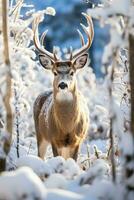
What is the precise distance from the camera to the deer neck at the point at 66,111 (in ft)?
31.0

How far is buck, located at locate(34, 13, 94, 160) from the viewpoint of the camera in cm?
927

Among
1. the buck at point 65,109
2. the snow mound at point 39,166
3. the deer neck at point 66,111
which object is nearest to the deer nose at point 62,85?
the buck at point 65,109

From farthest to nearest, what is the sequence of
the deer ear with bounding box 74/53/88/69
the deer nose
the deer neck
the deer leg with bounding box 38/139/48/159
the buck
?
1. the deer leg with bounding box 38/139/48/159
2. the deer ear with bounding box 74/53/88/69
3. the deer neck
4. the buck
5. the deer nose

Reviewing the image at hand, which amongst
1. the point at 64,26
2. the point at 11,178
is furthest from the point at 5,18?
the point at 64,26

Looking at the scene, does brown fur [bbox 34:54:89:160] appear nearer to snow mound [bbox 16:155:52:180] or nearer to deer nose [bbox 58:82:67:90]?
deer nose [bbox 58:82:67:90]

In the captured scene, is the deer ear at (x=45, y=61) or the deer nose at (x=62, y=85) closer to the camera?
the deer nose at (x=62, y=85)

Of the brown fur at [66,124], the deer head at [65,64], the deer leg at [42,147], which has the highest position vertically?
the deer head at [65,64]

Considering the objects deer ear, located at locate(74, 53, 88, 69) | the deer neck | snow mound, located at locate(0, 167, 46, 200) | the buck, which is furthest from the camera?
deer ear, located at locate(74, 53, 88, 69)

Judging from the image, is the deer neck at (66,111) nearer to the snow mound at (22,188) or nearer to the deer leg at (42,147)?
the deer leg at (42,147)

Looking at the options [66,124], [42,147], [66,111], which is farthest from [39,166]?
[42,147]

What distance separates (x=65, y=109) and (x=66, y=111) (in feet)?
0.11

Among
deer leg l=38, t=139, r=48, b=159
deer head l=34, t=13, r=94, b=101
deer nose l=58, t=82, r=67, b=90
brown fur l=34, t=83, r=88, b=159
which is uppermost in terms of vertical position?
deer head l=34, t=13, r=94, b=101

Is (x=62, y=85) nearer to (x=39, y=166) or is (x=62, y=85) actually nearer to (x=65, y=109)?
(x=65, y=109)

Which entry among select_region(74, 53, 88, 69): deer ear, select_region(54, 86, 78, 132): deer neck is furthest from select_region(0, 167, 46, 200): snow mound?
select_region(74, 53, 88, 69): deer ear
